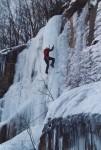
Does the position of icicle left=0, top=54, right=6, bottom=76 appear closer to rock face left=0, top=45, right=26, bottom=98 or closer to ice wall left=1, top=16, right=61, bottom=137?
rock face left=0, top=45, right=26, bottom=98

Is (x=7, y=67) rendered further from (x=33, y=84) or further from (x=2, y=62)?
(x=33, y=84)

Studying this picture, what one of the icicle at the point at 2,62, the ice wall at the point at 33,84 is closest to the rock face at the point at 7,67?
the icicle at the point at 2,62

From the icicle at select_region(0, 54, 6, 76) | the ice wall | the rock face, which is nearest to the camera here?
the ice wall

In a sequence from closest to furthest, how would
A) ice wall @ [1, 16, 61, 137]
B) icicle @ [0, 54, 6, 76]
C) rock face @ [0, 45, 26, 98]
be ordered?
ice wall @ [1, 16, 61, 137] → rock face @ [0, 45, 26, 98] → icicle @ [0, 54, 6, 76]

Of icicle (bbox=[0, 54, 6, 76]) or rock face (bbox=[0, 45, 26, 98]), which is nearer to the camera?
rock face (bbox=[0, 45, 26, 98])

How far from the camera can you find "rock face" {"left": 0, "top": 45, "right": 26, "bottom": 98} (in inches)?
636

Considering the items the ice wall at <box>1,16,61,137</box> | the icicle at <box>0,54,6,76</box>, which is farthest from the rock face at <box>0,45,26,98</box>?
the ice wall at <box>1,16,61,137</box>

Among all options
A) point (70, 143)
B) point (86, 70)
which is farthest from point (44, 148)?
point (86, 70)

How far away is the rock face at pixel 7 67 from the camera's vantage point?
16.2m

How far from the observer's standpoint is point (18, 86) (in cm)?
→ 1514

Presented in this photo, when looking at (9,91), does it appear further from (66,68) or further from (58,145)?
(58,145)

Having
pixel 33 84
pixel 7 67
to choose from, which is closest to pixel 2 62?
pixel 7 67

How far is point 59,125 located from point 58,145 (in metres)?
0.37

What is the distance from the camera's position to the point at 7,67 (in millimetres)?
16484
